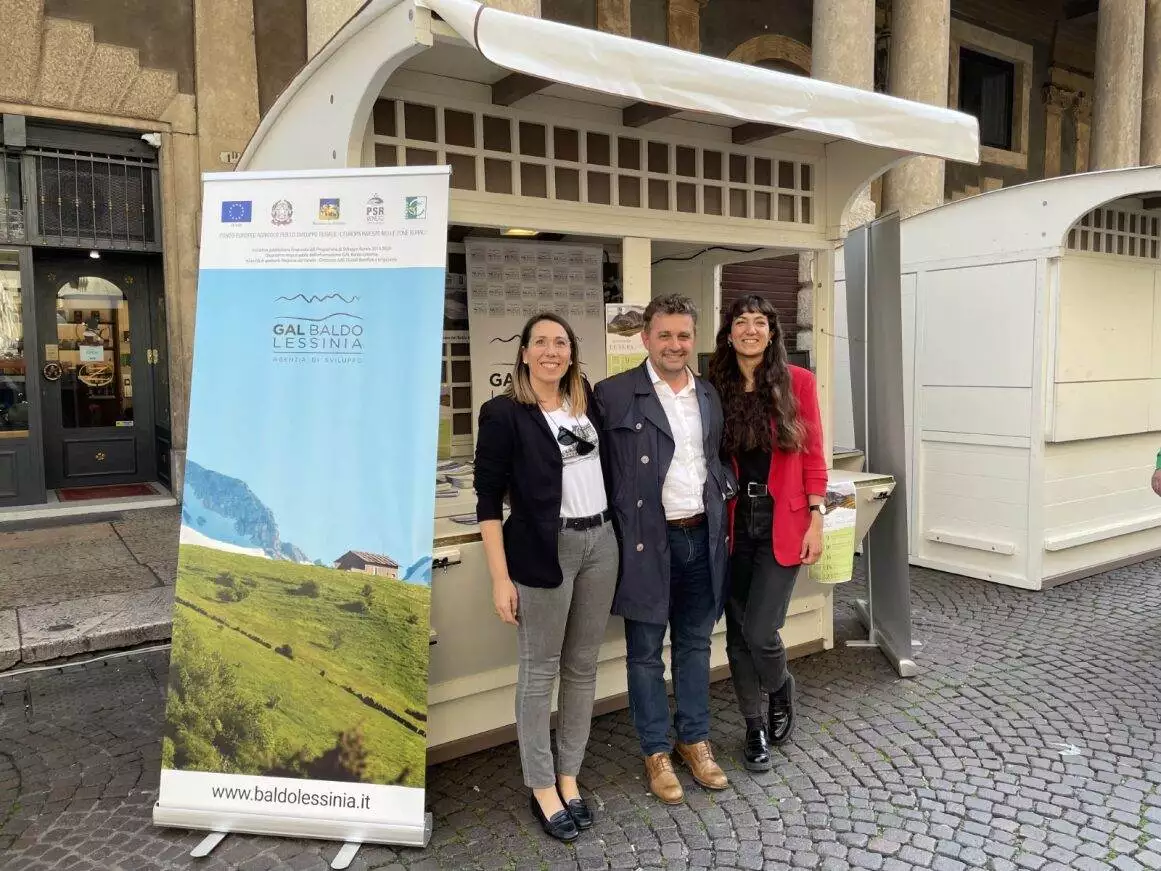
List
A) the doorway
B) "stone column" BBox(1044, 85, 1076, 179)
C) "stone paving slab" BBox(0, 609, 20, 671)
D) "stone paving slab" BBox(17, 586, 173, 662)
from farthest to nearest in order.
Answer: "stone column" BBox(1044, 85, 1076, 179)
the doorway
"stone paving slab" BBox(17, 586, 173, 662)
"stone paving slab" BBox(0, 609, 20, 671)

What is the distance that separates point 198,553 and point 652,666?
1719mm

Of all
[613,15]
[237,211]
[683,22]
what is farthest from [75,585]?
[683,22]

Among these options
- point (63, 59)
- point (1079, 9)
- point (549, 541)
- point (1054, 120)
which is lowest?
point (549, 541)

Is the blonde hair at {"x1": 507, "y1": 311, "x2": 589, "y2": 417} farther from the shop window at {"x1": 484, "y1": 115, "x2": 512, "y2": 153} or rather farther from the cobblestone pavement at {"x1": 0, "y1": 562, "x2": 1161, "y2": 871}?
the cobblestone pavement at {"x1": 0, "y1": 562, "x2": 1161, "y2": 871}

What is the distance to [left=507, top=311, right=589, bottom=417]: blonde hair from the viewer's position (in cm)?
288

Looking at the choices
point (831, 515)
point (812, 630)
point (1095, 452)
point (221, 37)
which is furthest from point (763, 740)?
point (221, 37)

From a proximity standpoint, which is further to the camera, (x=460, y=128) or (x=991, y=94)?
(x=991, y=94)

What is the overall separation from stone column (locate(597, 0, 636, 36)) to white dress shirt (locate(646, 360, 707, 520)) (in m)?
8.98

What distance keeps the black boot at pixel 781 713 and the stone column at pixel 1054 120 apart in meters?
16.1

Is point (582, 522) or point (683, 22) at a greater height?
point (683, 22)

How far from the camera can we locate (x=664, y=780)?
3254mm

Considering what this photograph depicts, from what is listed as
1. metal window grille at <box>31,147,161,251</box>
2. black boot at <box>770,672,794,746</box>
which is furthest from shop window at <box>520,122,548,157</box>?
metal window grille at <box>31,147,161,251</box>

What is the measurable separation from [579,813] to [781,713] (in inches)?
44.0

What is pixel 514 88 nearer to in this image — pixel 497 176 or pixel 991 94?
pixel 497 176
